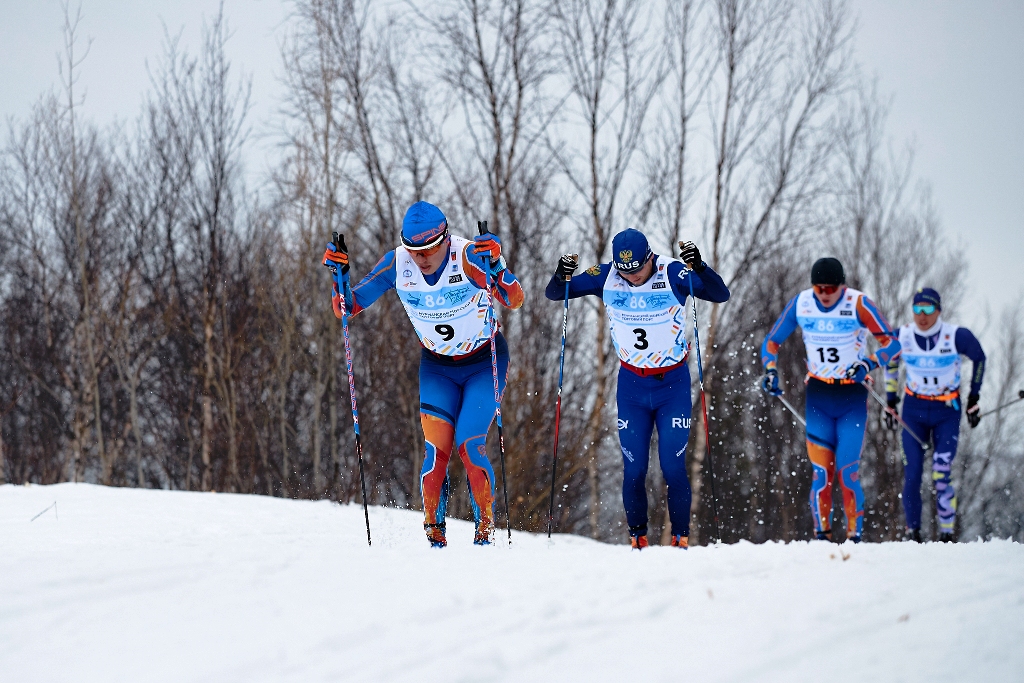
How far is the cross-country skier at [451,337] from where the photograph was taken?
16.3 feet

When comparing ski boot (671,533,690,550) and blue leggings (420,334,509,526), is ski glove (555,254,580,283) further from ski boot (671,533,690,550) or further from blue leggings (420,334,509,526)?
ski boot (671,533,690,550)

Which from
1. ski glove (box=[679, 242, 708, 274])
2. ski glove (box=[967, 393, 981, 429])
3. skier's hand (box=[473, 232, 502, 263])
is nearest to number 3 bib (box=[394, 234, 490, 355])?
skier's hand (box=[473, 232, 502, 263])

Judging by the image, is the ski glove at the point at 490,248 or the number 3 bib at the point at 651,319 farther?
the number 3 bib at the point at 651,319

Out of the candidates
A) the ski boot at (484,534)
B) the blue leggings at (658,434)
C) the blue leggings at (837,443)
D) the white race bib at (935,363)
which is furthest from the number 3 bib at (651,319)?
the white race bib at (935,363)

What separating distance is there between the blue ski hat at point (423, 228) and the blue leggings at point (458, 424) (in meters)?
0.78

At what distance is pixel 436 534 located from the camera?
4918 mm

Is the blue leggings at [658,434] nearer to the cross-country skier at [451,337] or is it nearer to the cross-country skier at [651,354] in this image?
the cross-country skier at [651,354]

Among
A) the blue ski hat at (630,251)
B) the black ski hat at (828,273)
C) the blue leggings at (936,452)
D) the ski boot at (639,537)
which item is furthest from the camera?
the blue leggings at (936,452)

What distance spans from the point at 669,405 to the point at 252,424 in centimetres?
1281

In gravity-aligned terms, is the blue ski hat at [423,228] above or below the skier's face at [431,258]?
above

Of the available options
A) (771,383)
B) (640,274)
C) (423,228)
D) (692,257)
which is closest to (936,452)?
(771,383)

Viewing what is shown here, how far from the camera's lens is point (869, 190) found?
802 inches

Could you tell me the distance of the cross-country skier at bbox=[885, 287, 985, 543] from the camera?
810 centimetres

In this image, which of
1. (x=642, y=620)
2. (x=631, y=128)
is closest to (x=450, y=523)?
(x=642, y=620)
